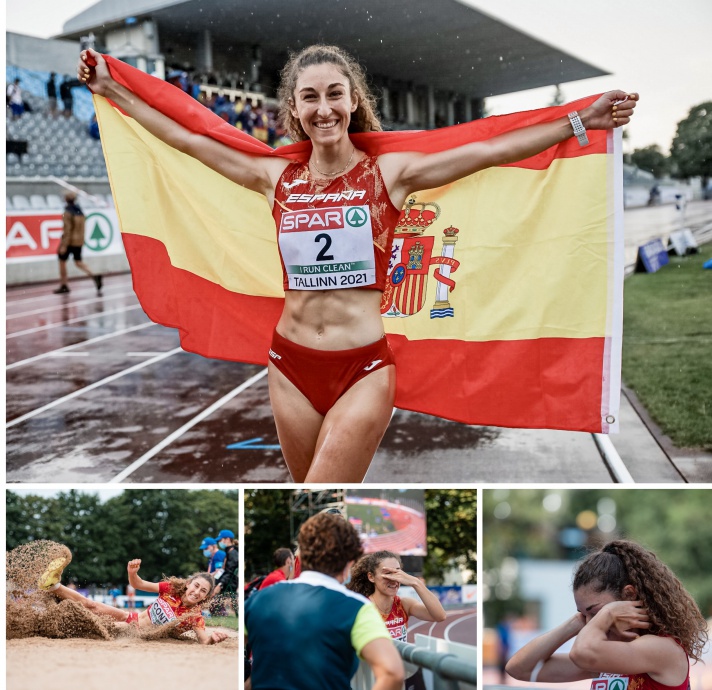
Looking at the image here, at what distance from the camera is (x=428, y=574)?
2.79 m

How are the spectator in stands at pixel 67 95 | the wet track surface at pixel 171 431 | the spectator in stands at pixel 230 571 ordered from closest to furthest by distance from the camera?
the spectator in stands at pixel 230 571 < the wet track surface at pixel 171 431 < the spectator in stands at pixel 67 95

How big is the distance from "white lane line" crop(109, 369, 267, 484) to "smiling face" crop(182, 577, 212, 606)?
6.28 ft

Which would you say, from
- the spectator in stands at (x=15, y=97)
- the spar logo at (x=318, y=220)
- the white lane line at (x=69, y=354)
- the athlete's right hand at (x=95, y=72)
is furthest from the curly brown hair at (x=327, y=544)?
the spectator in stands at (x=15, y=97)

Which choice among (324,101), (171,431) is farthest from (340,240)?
(171,431)

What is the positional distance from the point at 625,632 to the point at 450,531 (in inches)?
25.2

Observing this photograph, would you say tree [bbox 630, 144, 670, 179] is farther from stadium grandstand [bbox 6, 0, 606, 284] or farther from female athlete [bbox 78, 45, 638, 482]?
female athlete [bbox 78, 45, 638, 482]

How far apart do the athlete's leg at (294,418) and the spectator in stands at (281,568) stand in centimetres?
30

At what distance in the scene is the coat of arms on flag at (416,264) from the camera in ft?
10.5

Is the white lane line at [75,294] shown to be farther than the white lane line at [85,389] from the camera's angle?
Yes

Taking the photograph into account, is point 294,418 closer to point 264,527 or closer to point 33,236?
point 264,527

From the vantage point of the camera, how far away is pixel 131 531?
10.0 feet

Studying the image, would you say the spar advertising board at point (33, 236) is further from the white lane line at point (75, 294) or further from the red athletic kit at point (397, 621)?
the red athletic kit at point (397, 621)

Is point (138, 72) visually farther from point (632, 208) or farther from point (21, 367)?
point (632, 208)

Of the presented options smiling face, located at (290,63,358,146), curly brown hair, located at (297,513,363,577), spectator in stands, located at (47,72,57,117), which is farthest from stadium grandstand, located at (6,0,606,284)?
curly brown hair, located at (297,513,363,577)
